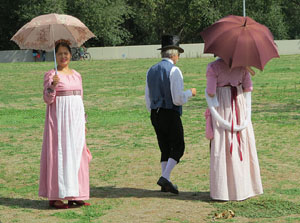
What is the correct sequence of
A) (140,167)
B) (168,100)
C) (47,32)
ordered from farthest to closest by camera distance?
1. (140,167)
2. (168,100)
3. (47,32)

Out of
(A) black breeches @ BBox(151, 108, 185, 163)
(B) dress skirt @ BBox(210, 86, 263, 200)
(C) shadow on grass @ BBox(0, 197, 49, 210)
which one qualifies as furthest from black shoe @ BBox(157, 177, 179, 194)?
(C) shadow on grass @ BBox(0, 197, 49, 210)

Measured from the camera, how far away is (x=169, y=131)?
307 inches

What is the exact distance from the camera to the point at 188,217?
21.7 feet

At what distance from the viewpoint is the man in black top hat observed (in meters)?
7.52

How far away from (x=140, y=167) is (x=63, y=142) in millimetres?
2556

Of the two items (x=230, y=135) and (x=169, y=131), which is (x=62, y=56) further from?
(x=230, y=135)

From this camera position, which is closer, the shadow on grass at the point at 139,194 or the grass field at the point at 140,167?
the grass field at the point at 140,167

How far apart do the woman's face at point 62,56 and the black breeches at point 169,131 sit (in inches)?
50.3

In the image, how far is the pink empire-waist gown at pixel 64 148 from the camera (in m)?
7.10

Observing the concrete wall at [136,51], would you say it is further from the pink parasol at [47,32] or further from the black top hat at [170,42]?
the pink parasol at [47,32]

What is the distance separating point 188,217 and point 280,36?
218 feet

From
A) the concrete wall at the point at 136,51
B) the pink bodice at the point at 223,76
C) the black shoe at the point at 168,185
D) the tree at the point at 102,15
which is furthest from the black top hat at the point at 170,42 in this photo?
the tree at the point at 102,15

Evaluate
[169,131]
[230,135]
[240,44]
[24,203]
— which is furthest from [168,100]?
[24,203]

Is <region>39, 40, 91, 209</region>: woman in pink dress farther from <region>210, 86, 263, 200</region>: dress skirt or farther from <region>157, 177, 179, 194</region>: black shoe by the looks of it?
<region>210, 86, 263, 200</region>: dress skirt
